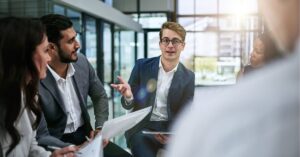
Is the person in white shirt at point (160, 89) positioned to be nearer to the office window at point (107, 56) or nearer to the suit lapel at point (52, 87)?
the suit lapel at point (52, 87)

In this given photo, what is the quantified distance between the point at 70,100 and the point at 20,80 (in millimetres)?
772

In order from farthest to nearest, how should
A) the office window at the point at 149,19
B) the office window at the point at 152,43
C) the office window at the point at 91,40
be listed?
the office window at the point at 152,43 → the office window at the point at 149,19 → the office window at the point at 91,40

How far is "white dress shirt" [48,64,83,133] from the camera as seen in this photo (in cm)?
230

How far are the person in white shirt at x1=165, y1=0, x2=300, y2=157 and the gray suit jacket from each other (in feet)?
5.59

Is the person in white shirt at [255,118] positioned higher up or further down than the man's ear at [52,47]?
further down

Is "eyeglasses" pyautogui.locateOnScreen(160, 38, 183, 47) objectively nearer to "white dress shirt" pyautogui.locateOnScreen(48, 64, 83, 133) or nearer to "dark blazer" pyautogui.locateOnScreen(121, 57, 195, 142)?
"dark blazer" pyautogui.locateOnScreen(121, 57, 195, 142)

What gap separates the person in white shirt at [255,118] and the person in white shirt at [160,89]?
2.06 meters

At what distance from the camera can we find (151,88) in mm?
2598

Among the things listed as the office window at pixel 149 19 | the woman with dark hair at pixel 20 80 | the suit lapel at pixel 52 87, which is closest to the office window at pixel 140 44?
the office window at pixel 149 19

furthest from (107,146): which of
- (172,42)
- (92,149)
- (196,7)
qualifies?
(196,7)

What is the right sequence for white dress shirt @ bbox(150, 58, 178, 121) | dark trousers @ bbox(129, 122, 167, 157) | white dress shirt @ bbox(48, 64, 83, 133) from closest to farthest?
white dress shirt @ bbox(48, 64, 83, 133) → dark trousers @ bbox(129, 122, 167, 157) → white dress shirt @ bbox(150, 58, 178, 121)

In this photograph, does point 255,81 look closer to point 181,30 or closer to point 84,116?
point 84,116

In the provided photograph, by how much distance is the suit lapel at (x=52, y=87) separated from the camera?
2.22 m

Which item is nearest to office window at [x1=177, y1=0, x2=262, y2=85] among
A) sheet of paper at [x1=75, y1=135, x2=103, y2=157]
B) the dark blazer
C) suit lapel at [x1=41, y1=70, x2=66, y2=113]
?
the dark blazer
